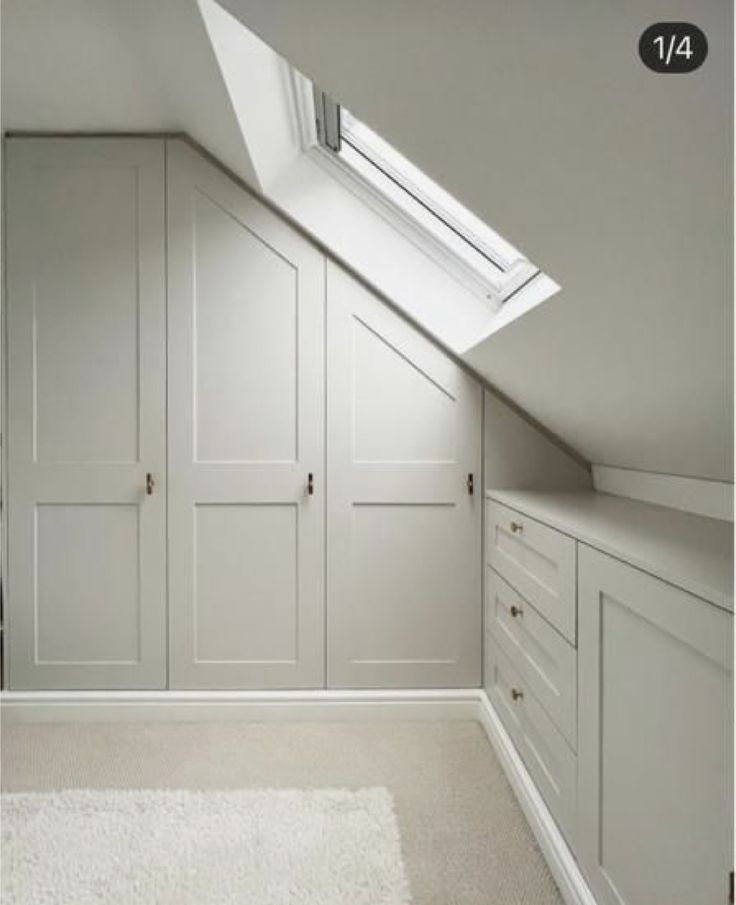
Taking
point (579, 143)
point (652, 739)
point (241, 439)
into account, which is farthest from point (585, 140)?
point (241, 439)

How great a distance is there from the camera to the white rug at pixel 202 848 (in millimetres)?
1573

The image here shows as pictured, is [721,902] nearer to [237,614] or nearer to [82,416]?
[237,614]

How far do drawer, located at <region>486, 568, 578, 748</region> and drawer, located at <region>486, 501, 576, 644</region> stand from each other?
4cm

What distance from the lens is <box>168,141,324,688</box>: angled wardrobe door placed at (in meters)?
2.57

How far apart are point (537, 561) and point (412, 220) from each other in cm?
126

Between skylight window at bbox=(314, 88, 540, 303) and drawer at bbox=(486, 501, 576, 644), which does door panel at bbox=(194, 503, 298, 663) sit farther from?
skylight window at bbox=(314, 88, 540, 303)

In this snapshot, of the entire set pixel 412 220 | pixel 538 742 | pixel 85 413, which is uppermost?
pixel 412 220

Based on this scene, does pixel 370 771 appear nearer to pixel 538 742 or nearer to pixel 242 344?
pixel 538 742

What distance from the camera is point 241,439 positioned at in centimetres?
259

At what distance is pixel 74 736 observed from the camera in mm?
2439

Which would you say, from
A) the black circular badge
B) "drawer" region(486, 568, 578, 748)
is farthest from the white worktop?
the black circular badge

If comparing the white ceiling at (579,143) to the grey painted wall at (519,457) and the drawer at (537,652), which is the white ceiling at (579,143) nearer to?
the drawer at (537,652)

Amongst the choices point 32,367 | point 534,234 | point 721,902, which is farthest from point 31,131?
point 721,902

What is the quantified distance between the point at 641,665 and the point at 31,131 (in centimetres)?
263
